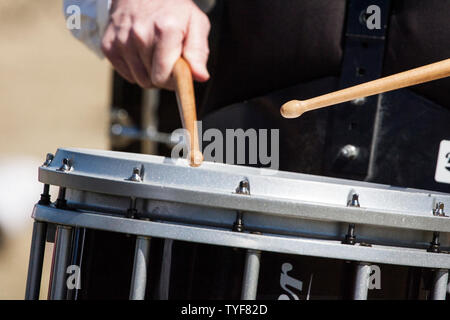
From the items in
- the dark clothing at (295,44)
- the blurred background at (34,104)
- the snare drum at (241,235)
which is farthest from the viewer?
the blurred background at (34,104)

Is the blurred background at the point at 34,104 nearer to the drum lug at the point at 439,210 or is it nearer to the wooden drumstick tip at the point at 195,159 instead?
the wooden drumstick tip at the point at 195,159

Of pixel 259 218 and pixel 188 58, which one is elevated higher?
pixel 188 58

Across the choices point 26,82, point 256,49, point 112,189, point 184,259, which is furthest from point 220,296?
point 26,82

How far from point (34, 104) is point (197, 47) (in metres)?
1.65

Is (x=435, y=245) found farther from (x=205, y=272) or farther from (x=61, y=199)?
(x=61, y=199)

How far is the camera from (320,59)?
1.06 metres

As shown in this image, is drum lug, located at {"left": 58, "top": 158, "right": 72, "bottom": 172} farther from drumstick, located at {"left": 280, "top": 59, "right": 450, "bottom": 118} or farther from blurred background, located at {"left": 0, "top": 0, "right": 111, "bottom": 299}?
blurred background, located at {"left": 0, "top": 0, "right": 111, "bottom": 299}

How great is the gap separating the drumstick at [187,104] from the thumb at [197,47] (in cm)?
1

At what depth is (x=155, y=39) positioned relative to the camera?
100cm

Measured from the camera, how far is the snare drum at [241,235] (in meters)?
0.71

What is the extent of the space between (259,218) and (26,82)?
1951 millimetres

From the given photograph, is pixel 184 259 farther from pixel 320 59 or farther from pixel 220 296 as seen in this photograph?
pixel 320 59

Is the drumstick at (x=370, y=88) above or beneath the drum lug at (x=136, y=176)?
above

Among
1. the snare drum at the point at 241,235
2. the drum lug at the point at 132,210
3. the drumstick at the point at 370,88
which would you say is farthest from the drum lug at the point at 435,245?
the drum lug at the point at 132,210
